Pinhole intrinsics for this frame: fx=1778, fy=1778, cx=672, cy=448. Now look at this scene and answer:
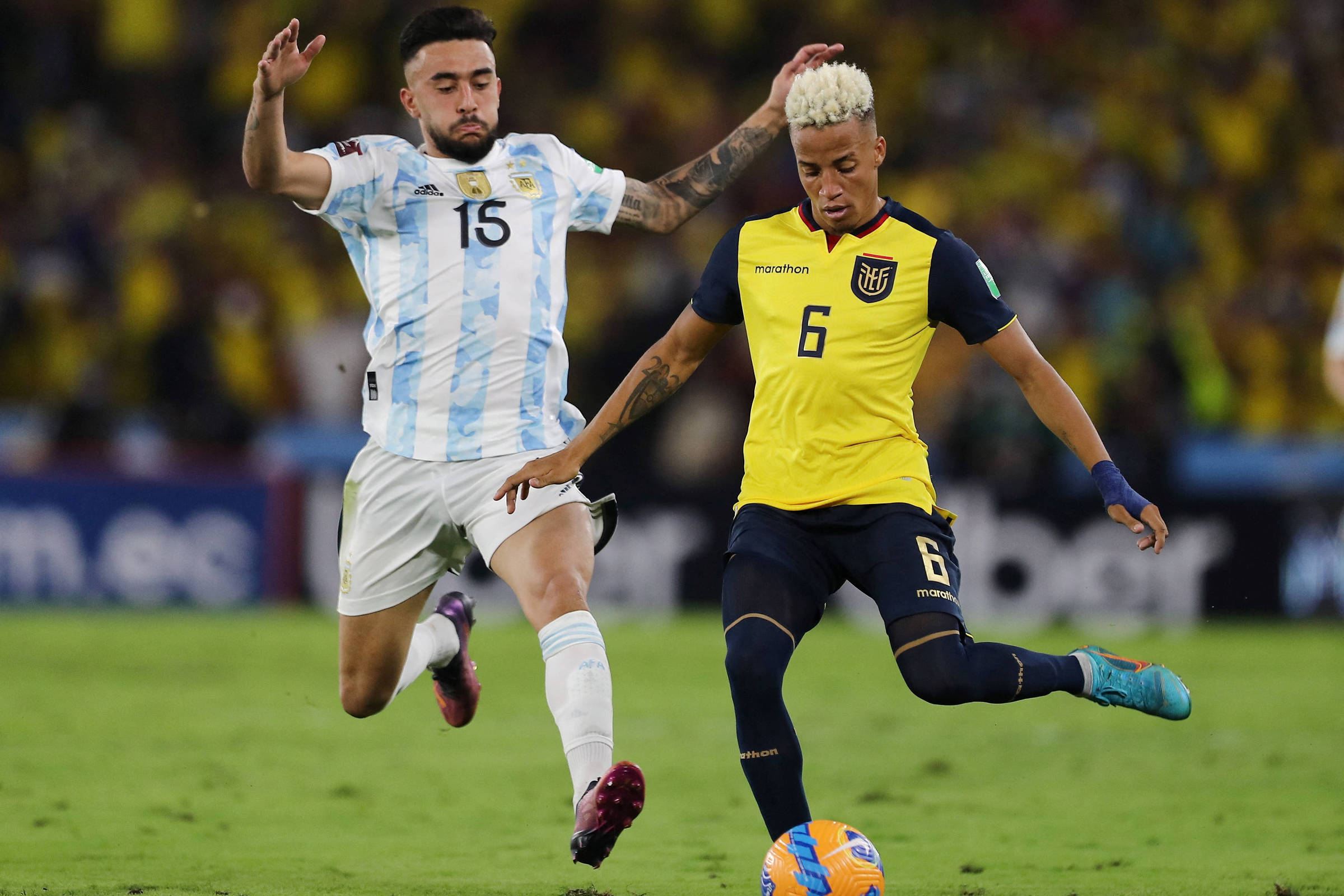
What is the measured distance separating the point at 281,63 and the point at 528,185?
103cm

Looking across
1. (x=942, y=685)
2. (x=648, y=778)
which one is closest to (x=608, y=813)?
(x=942, y=685)

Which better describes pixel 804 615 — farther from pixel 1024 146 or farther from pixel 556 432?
pixel 1024 146

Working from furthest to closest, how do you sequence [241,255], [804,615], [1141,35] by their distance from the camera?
[1141,35] < [241,255] < [804,615]

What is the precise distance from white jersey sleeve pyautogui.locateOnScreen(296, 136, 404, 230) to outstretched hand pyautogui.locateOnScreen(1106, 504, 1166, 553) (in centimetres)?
264

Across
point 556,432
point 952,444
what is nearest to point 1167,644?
point 952,444

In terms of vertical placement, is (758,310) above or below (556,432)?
above

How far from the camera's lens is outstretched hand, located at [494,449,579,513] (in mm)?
5562

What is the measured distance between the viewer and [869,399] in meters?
5.39

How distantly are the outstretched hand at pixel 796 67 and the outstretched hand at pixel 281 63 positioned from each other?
169cm

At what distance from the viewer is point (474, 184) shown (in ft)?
20.0

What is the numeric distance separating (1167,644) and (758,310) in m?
8.75

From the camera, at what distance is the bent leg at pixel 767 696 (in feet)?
16.8

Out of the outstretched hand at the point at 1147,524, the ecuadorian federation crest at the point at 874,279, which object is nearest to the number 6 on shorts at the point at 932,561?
the outstretched hand at the point at 1147,524

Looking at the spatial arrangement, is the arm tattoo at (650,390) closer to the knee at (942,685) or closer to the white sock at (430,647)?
the knee at (942,685)
